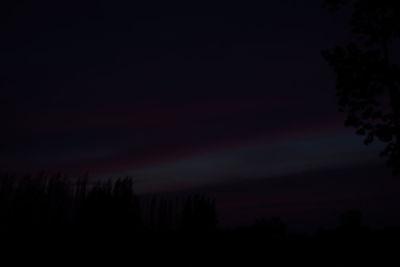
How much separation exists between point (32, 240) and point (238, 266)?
392 inches

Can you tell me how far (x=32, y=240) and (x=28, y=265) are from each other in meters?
3.98

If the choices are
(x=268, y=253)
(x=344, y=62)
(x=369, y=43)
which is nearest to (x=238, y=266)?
(x=268, y=253)

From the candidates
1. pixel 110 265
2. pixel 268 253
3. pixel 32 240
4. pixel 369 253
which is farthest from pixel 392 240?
pixel 32 240

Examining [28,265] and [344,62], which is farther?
[28,265]

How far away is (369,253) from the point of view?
1178 centimetres

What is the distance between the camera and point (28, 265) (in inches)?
448

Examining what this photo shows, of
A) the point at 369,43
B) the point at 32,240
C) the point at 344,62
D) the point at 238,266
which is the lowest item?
the point at 238,266

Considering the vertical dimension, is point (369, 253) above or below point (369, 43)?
below

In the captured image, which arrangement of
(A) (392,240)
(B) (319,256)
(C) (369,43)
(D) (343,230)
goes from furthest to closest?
(D) (343,230) → (A) (392,240) → (B) (319,256) → (C) (369,43)

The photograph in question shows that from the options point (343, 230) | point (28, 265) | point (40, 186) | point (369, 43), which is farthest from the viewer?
point (40, 186)

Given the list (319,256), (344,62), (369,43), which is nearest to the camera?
(344,62)

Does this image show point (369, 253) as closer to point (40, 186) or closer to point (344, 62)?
point (344, 62)

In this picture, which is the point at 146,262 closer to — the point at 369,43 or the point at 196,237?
the point at 196,237

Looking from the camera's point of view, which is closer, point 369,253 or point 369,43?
point 369,43
